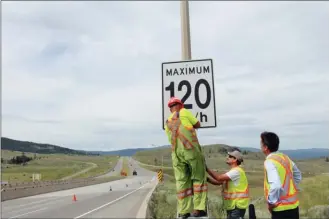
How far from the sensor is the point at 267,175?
14.4ft

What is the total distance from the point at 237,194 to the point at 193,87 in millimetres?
1839

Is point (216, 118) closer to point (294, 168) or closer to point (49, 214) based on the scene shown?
point (294, 168)

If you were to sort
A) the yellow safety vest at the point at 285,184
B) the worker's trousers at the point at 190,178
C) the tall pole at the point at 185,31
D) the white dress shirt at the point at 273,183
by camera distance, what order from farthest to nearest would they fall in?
the tall pole at the point at 185,31 → the worker's trousers at the point at 190,178 → the yellow safety vest at the point at 285,184 → the white dress shirt at the point at 273,183

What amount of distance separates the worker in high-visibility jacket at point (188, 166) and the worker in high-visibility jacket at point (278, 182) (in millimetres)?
701

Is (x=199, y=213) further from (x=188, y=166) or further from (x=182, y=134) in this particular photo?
(x=182, y=134)

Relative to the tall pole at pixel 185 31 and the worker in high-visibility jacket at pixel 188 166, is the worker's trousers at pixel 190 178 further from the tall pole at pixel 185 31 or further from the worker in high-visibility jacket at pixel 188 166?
the tall pole at pixel 185 31

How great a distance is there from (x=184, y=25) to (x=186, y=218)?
3206mm

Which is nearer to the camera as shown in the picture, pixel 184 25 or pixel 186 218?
pixel 186 218

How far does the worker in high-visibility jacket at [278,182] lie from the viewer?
14.1 feet

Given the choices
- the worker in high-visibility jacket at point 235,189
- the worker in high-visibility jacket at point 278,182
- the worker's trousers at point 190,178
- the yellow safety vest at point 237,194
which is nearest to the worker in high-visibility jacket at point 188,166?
the worker's trousers at point 190,178

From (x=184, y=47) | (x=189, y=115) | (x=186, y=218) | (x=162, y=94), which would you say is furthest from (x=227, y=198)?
(x=184, y=47)

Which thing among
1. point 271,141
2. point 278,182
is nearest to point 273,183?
point 278,182

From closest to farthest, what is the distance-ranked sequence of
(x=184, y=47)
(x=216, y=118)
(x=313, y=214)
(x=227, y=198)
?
(x=227, y=198), (x=216, y=118), (x=184, y=47), (x=313, y=214)

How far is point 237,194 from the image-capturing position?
5.16 m
